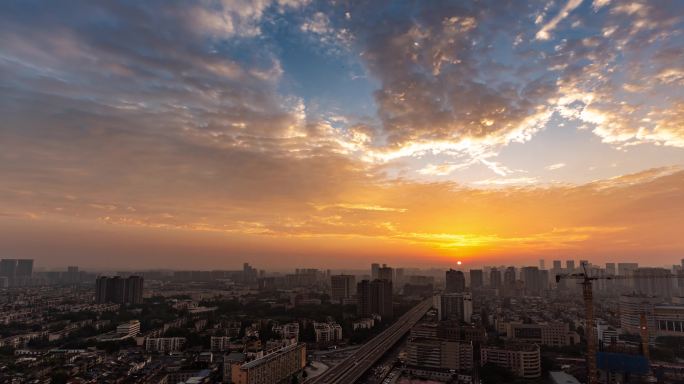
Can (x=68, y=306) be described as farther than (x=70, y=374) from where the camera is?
Yes

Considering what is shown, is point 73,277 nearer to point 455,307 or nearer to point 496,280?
point 496,280

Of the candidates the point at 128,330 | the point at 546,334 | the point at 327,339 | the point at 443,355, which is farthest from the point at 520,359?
the point at 128,330

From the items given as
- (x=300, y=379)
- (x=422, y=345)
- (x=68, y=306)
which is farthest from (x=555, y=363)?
(x=68, y=306)

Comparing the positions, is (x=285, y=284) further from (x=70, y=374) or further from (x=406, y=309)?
(x=70, y=374)

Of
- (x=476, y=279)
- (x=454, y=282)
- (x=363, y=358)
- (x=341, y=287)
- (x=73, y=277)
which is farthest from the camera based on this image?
(x=73, y=277)

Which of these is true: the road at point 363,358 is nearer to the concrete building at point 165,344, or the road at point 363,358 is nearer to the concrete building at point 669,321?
the concrete building at point 165,344

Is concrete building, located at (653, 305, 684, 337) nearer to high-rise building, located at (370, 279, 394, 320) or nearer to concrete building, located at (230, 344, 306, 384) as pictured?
high-rise building, located at (370, 279, 394, 320)

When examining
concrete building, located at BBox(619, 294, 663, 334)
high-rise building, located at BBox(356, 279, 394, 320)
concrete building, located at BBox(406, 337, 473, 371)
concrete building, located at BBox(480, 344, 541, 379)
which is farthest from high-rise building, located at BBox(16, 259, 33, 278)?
concrete building, located at BBox(619, 294, 663, 334)
